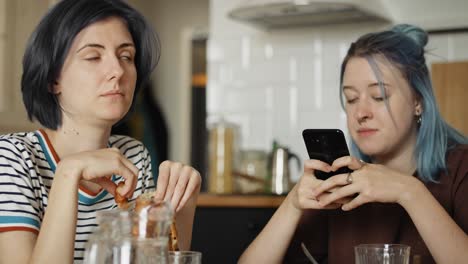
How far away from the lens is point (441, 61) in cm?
314

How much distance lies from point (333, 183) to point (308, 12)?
6.13 ft

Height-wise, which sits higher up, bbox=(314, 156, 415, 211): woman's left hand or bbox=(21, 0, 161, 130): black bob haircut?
bbox=(21, 0, 161, 130): black bob haircut

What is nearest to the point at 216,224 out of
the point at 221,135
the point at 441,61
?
the point at 221,135

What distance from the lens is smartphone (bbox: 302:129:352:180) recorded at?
4.66 ft

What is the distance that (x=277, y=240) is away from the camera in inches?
64.1

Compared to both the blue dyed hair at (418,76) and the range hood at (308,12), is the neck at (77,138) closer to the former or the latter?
the blue dyed hair at (418,76)

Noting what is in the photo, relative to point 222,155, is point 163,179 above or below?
below

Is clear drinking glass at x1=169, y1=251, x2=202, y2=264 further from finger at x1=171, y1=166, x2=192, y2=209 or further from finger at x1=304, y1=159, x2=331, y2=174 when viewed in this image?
finger at x1=304, y1=159, x2=331, y2=174

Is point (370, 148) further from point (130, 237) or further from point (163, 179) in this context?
point (130, 237)

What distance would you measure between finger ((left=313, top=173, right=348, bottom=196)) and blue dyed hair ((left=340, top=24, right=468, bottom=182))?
345 millimetres

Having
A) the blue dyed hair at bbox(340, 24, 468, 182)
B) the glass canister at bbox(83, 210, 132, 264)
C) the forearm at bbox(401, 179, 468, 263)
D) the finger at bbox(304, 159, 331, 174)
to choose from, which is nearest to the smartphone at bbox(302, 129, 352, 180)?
the finger at bbox(304, 159, 331, 174)

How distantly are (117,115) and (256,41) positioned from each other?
85.3 inches

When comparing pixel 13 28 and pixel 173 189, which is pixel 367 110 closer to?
pixel 173 189

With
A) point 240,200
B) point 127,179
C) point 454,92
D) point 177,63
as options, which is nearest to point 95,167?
point 127,179
